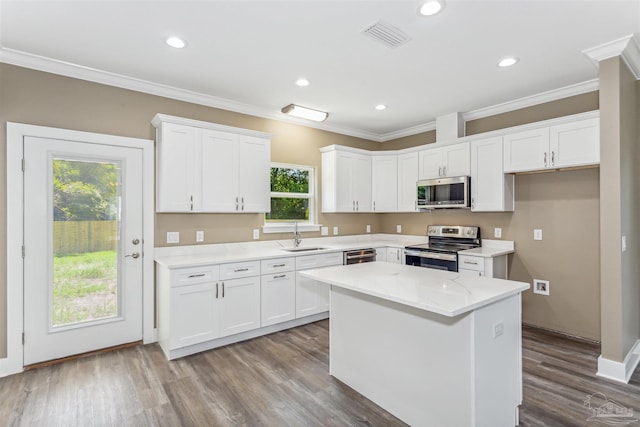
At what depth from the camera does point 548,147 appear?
348 cm

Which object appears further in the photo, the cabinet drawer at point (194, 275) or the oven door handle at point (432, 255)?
the oven door handle at point (432, 255)

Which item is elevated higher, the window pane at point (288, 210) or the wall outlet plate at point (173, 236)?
the window pane at point (288, 210)

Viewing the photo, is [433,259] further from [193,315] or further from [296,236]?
[193,315]

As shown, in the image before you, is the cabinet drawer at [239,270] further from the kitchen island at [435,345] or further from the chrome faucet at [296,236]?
the kitchen island at [435,345]

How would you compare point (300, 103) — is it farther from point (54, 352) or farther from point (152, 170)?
point (54, 352)

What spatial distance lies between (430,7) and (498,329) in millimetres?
2110

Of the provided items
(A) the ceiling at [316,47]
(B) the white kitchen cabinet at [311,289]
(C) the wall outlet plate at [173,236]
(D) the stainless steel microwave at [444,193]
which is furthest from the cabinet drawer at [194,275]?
(D) the stainless steel microwave at [444,193]

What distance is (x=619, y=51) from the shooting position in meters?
2.68

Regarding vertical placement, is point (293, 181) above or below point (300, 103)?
below

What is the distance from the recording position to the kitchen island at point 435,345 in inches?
71.5

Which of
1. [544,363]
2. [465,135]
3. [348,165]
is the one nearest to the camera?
[544,363]

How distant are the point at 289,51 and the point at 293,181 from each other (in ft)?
7.27

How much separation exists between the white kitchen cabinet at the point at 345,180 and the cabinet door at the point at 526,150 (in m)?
1.98

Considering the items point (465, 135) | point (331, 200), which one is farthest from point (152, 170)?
point (465, 135)
